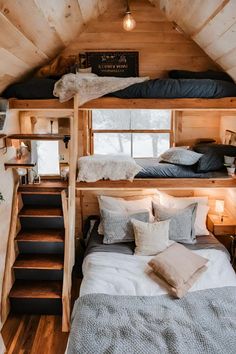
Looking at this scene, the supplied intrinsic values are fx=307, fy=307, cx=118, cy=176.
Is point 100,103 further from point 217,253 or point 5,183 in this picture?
point 217,253

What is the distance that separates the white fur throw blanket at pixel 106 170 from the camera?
3.09 m

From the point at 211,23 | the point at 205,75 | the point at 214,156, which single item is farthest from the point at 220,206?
the point at 211,23

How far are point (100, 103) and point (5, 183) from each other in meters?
1.18

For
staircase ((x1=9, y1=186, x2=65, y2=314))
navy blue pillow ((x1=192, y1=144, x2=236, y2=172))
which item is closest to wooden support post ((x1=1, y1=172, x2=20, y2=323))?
staircase ((x1=9, y1=186, x2=65, y2=314))

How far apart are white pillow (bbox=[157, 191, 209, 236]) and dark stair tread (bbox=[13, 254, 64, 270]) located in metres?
1.38

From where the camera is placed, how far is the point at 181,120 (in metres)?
3.73

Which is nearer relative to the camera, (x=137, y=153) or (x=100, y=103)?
(x=100, y=103)

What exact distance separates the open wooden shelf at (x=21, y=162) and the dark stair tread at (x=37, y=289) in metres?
1.23

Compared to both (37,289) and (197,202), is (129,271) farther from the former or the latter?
(197,202)

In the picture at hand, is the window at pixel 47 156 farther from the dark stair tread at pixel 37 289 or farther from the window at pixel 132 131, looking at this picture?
the dark stair tread at pixel 37 289

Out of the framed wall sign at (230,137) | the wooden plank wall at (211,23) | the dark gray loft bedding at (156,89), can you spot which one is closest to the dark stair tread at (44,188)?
the dark gray loft bedding at (156,89)

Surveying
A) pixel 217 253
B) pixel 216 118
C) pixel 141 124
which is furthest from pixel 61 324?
pixel 216 118

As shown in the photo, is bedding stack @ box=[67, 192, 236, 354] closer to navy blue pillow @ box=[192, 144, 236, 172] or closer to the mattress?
the mattress

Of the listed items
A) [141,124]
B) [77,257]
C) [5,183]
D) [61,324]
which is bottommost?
[61,324]
